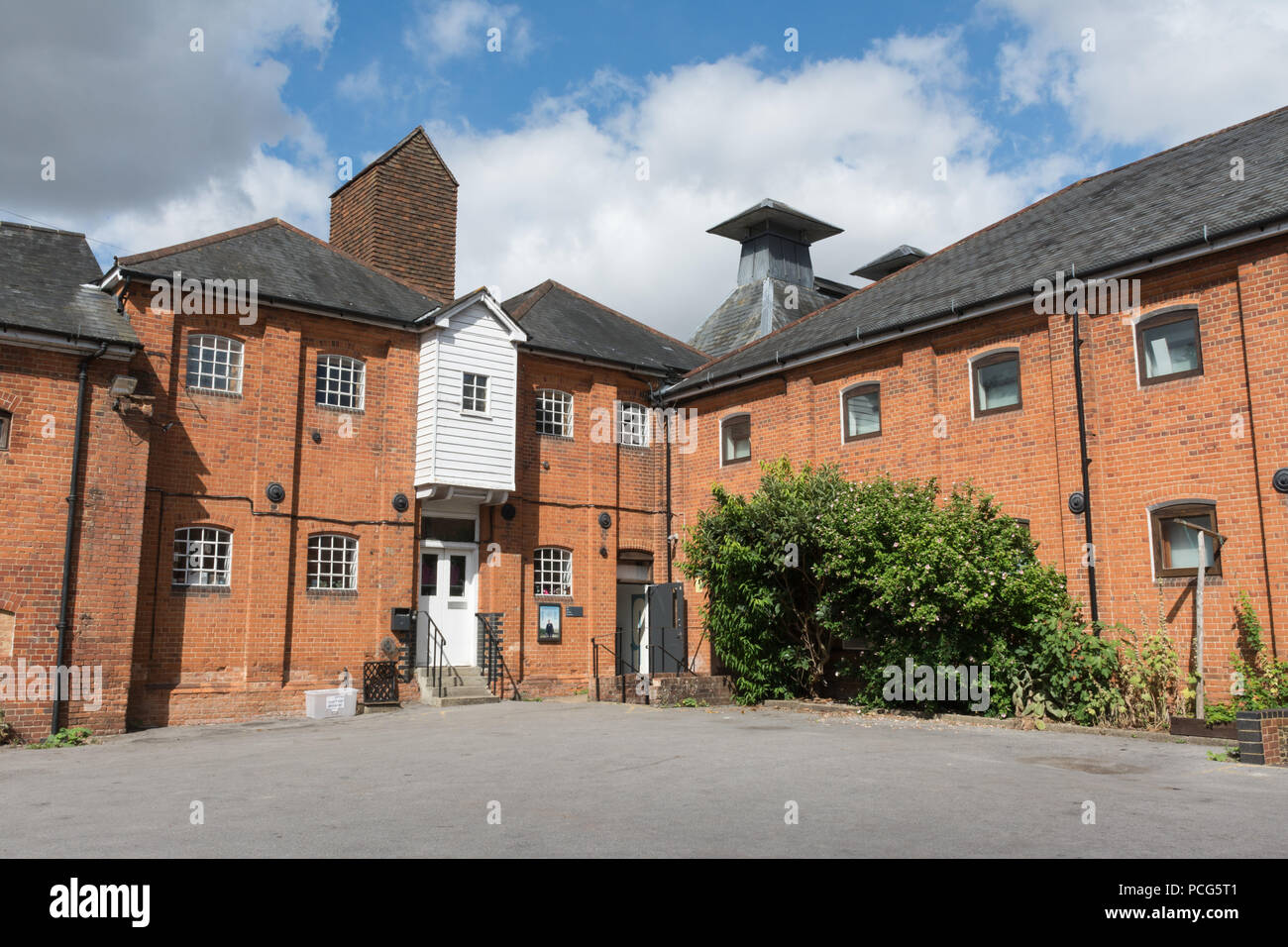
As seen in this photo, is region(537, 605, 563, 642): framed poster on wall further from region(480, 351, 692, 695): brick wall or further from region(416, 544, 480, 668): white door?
region(416, 544, 480, 668): white door

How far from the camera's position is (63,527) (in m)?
14.6

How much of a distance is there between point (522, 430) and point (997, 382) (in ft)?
29.9

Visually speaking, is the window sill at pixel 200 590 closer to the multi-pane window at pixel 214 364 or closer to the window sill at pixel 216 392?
the window sill at pixel 216 392

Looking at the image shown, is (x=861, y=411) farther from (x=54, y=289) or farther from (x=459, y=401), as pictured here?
(x=54, y=289)

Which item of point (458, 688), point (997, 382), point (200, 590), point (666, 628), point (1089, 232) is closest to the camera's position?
point (997, 382)

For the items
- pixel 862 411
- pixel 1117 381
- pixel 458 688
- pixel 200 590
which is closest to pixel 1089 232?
pixel 1117 381

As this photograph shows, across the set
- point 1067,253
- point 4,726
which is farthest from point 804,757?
point 4,726

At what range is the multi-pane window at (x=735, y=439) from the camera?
2012 cm

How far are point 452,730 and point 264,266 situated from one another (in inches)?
377

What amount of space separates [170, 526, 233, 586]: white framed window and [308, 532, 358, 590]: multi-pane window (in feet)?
4.70

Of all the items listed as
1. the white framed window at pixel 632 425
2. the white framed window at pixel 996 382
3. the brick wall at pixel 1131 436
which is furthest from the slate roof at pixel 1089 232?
the white framed window at pixel 632 425

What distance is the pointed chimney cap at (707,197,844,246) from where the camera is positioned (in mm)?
29859

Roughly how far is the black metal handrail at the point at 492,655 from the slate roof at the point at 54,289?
775 centimetres

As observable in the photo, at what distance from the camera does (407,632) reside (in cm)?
1792
